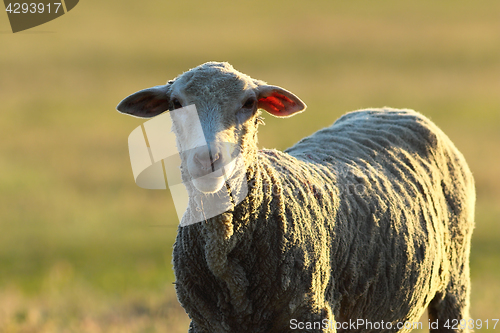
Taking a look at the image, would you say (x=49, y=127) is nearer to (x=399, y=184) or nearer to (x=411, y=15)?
(x=399, y=184)

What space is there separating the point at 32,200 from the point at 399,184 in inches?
510

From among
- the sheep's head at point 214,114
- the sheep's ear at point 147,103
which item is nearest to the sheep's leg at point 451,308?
the sheep's head at point 214,114

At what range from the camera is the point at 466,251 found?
5980 millimetres

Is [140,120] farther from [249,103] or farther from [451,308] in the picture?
[249,103]

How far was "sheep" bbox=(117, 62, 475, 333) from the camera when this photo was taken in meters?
3.98

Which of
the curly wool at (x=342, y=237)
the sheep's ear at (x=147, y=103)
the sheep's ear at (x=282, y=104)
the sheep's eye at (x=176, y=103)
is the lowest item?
the curly wool at (x=342, y=237)

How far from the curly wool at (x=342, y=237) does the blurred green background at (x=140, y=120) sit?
3220mm

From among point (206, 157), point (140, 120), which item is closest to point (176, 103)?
point (206, 157)

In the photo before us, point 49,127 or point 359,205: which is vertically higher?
point 49,127

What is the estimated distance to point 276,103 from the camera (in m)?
4.46

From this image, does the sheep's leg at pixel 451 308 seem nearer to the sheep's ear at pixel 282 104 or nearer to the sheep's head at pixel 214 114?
the sheep's ear at pixel 282 104

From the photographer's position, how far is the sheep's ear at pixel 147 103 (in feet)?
13.9

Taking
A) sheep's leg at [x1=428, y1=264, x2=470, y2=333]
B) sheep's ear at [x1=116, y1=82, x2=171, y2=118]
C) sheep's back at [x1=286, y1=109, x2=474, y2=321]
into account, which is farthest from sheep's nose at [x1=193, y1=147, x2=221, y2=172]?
sheep's leg at [x1=428, y1=264, x2=470, y2=333]

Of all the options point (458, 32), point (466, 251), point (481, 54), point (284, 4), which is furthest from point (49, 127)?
point (284, 4)
